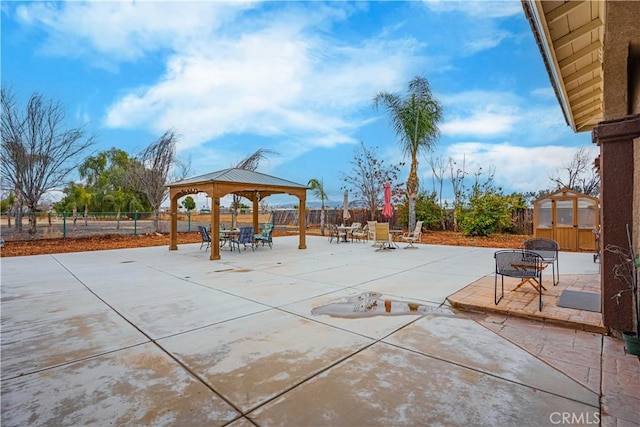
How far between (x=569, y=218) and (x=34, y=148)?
20.6m

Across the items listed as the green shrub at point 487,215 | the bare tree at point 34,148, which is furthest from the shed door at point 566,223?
the bare tree at point 34,148

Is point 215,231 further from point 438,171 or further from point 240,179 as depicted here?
point 438,171

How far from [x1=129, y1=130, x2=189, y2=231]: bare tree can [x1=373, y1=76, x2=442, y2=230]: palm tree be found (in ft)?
40.1

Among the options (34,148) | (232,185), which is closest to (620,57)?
(232,185)

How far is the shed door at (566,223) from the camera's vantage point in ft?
35.4

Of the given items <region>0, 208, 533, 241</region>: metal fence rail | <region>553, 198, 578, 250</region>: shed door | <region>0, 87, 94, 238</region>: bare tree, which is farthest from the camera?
<region>0, 208, 533, 241</region>: metal fence rail

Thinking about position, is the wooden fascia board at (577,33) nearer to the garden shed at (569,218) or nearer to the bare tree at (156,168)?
the garden shed at (569,218)

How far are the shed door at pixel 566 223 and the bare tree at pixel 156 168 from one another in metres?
18.1

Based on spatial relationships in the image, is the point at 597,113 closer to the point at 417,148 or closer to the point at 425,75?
the point at 417,148

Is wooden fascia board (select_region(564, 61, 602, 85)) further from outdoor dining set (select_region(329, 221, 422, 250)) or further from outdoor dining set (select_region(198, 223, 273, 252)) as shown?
outdoor dining set (select_region(198, 223, 273, 252))

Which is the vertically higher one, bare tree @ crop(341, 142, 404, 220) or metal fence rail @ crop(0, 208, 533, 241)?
bare tree @ crop(341, 142, 404, 220)

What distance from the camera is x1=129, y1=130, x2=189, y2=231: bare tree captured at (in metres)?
17.3

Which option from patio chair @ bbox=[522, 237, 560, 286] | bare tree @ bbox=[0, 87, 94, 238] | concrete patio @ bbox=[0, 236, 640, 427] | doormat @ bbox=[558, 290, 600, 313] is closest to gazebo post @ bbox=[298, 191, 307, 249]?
concrete patio @ bbox=[0, 236, 640, 427]

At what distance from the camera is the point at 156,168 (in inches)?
686
